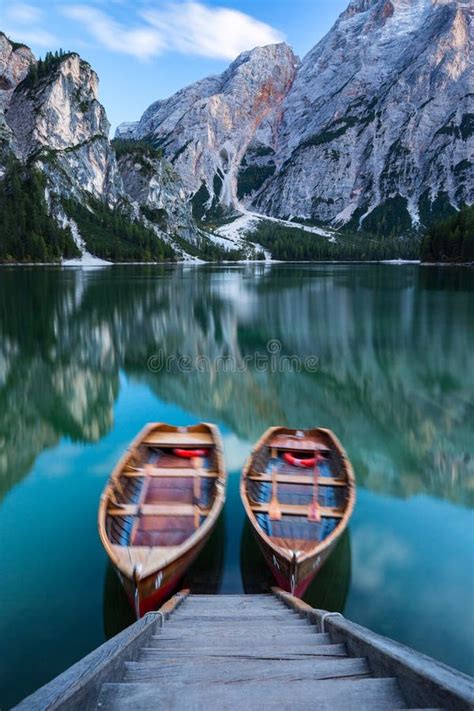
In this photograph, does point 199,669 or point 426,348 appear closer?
point 199,669

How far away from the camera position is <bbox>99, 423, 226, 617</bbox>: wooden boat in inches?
309

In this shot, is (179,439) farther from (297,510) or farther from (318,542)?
(318,542)

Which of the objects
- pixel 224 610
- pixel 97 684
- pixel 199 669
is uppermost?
pixel 97 684

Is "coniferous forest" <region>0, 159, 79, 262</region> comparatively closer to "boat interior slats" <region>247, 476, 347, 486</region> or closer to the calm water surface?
the calm water surface

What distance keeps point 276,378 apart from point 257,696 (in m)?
20.5

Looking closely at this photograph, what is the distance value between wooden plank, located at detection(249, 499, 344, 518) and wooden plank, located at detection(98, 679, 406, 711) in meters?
5.68

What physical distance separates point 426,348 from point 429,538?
21.7 m

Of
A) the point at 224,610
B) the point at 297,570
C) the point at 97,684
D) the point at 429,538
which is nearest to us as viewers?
the point at 97,684

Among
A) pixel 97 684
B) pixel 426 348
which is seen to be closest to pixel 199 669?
pixel 97 684

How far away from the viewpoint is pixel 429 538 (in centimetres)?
1088

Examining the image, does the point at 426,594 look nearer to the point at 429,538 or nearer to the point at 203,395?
the point at 429,538

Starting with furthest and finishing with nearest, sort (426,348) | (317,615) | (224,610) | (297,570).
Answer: (426,348), (297,570), (224,610), (317,615)

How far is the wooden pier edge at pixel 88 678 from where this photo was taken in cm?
342

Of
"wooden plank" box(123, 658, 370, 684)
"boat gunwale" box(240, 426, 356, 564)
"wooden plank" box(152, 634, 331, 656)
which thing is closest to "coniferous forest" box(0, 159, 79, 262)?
"boat gunwale" box(240, 426, 356, 564)
